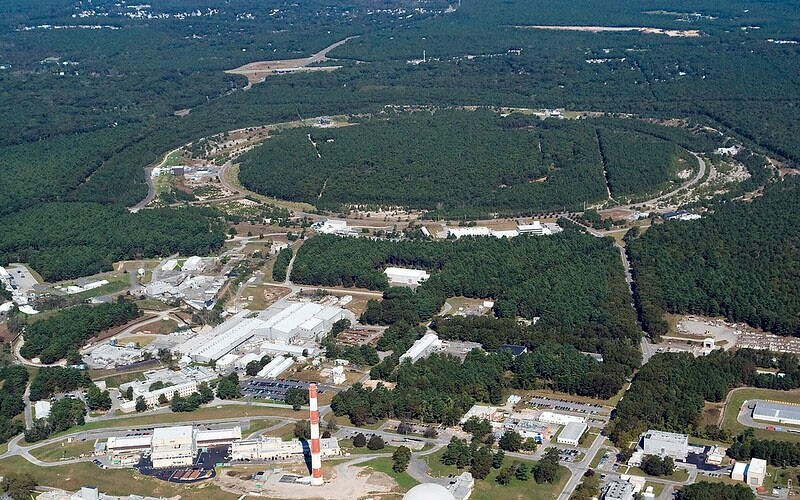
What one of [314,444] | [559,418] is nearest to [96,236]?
[314,444]

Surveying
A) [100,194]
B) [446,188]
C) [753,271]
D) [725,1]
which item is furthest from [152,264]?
[725,1]

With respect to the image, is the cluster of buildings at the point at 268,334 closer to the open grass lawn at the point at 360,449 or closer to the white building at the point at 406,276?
the white building at the point at 406,276

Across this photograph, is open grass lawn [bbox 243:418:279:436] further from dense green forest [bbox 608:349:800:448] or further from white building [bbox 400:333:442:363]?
dense green forest [bbox 608:349:800:448]

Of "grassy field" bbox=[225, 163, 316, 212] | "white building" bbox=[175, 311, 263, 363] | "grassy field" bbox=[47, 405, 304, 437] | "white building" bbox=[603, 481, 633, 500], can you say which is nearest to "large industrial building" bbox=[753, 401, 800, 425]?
"white building" bbox=[603, 481, 633, 500]

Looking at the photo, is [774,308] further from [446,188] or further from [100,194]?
[100,194]

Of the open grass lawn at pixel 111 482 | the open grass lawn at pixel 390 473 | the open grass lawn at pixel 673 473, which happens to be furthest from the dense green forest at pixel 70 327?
the open grass lawn at pixel 673 473

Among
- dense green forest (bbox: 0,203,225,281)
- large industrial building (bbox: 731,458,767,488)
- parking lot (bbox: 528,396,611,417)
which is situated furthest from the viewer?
dense green forest (bbox: 0,203,225,281)
